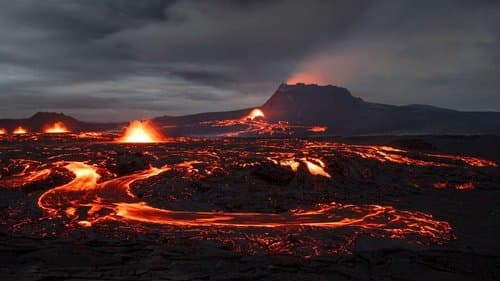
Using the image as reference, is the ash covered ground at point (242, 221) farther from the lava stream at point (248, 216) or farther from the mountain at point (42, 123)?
the mountain at point (42, 123)

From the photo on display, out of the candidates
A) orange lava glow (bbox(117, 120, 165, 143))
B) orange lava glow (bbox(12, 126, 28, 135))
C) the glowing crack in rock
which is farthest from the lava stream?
orange lava glow (bbox(12, 126, 28, 135))

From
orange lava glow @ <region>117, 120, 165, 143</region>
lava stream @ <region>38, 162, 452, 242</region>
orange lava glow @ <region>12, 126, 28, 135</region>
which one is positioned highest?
orange lava glow @ <region>12, 126, 28, 135</region>

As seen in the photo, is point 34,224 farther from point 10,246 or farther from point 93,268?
point 93,268

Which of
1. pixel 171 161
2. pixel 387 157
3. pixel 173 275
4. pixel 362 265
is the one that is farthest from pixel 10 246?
pixel 387 157

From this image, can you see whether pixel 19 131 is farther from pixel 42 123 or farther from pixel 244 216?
pixel 244 216

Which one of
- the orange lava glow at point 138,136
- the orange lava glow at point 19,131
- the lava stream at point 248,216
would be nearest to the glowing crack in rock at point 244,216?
the lava stream at point 248,216

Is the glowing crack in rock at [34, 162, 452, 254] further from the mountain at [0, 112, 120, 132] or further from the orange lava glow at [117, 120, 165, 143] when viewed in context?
the mountain at [0, 112, 120, 132]

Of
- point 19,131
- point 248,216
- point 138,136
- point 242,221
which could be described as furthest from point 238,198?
point 19,131
